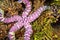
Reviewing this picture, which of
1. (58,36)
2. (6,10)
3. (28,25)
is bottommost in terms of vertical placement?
(58,36)

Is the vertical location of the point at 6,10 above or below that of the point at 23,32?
above

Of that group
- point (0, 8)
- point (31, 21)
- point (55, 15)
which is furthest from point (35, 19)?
point (0, 8)

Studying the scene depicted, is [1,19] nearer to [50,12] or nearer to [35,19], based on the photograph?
[35,19]

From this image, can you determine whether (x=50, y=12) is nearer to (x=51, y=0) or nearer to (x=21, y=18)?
(x=51, y=0)

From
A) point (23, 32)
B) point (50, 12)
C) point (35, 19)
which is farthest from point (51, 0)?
point (23, 32)

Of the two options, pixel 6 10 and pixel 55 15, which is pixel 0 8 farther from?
pixel 55 15

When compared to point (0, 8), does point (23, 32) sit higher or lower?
lower
